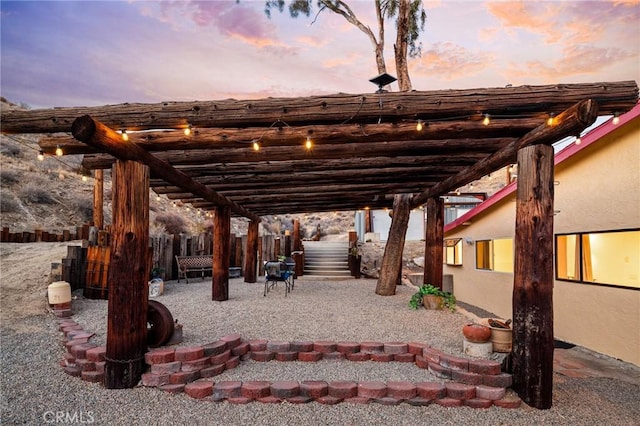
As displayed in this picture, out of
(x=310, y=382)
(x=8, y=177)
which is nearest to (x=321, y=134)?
(x=310, y=382)

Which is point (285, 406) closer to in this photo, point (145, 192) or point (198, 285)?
point (145, 192)

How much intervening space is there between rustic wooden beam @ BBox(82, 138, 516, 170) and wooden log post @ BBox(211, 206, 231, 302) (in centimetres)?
315

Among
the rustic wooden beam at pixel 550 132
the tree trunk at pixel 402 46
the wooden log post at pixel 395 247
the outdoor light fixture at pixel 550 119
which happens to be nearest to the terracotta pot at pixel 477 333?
the rustic wooden beam at pixel 550 132

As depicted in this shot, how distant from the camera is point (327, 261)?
14828mm

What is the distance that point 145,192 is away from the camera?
4.00 meters

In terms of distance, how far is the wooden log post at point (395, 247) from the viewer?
9.09 meters

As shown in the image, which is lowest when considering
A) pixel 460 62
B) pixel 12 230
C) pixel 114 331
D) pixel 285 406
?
pixel 285 406

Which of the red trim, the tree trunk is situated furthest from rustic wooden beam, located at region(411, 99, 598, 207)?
the tree trunk

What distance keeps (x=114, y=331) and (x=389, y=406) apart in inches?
120

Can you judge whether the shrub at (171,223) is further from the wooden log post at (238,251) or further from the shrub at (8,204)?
the wooden log post at (238,251)

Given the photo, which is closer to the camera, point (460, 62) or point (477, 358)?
point (477, 358)

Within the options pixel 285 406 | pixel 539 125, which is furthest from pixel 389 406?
pixel 539 125

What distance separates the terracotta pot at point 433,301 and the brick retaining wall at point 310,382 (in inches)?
107

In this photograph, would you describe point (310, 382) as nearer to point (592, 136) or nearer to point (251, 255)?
point (592, 136)
